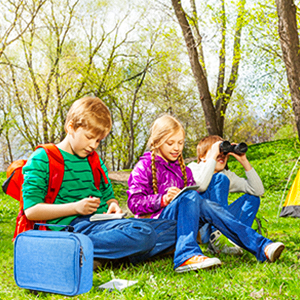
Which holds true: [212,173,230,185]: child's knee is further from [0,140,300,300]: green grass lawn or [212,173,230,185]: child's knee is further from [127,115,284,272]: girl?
[0,140,300,300]: green grass lawn

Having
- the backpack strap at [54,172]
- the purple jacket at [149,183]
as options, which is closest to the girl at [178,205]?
the purple jacket at [149,183]

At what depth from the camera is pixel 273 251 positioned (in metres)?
2.17

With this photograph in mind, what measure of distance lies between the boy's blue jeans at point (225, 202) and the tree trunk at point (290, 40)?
2.23 m

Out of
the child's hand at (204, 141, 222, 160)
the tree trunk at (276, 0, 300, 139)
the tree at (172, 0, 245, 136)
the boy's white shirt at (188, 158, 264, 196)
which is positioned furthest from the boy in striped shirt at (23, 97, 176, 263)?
the tree at (172, 0, 245, 136)

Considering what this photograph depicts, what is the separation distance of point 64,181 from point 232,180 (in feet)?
4.79

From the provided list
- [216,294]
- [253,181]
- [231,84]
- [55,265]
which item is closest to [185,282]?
[216,294]

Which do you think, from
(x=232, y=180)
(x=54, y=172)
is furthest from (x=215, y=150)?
(x=54, y=172)

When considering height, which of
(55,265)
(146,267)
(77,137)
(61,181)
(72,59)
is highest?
(72,59)

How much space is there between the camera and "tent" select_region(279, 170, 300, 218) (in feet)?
15.3

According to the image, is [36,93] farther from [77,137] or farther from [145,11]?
[77,137]

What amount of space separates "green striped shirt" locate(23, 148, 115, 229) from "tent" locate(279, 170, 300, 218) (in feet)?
9.86

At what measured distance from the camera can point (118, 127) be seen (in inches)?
534

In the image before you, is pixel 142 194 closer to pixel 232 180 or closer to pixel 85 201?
pixel 85 201

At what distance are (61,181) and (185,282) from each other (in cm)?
91
